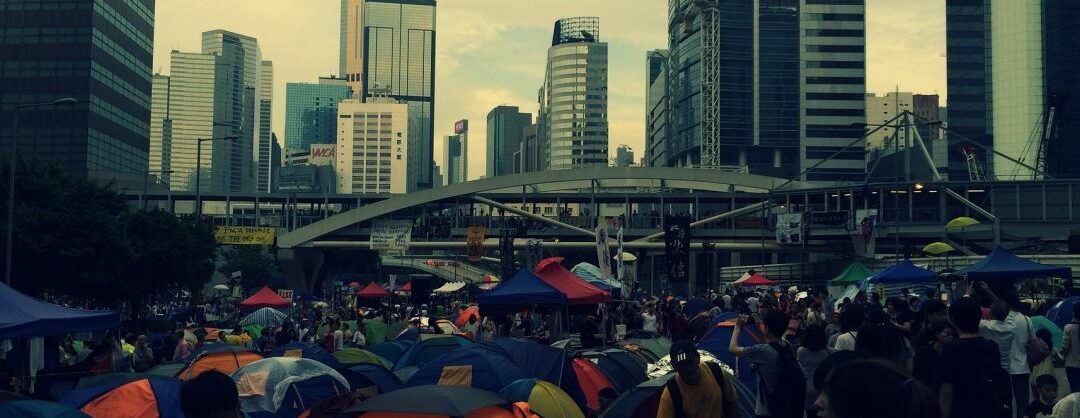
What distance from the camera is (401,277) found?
18200 centimetres

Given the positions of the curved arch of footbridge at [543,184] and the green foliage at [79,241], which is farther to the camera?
A: the curved arch of footbridge at [543,184]

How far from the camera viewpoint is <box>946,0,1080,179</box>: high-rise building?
5856 inches

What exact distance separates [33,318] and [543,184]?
282 feet

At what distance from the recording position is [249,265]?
118 meters

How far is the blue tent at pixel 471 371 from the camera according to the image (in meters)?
14.9

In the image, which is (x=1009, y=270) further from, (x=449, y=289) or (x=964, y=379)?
(x=449, y=289)

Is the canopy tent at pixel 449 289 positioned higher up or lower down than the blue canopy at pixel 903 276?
lower down

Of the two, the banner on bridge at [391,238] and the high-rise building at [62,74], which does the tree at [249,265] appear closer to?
the high-rise building at [62,74]

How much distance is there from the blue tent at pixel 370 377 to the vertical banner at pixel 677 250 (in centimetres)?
1763

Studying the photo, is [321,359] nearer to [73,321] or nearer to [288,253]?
[73,321]

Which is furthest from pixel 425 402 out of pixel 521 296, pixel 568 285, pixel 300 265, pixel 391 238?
pixel 300 265

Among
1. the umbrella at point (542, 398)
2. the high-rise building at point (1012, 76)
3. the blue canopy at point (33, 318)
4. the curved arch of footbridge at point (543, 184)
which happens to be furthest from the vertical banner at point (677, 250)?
the high-rise building at point (1012, 76)

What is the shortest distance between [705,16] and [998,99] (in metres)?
44.5

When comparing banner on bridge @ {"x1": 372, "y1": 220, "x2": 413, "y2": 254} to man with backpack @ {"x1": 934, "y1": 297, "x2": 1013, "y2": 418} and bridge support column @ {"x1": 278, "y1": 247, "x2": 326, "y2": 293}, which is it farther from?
man with backpack @ {"x1": 934, "y1": 297, "x2": 1013, "y2": 418}
